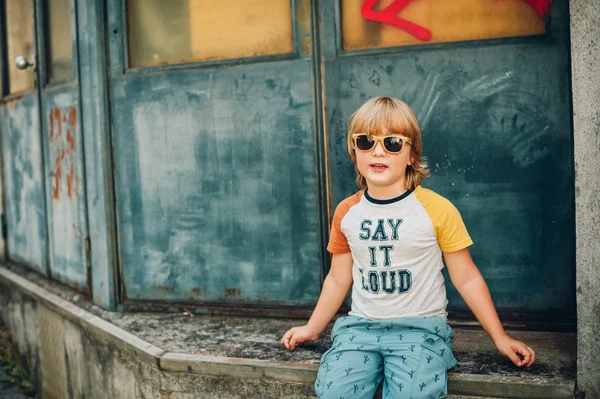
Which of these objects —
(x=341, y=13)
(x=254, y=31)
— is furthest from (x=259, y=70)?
(x=341, y=13)

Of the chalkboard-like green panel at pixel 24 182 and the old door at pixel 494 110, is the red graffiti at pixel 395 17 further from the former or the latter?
the chalkboard-like green panel at pixel 24 182

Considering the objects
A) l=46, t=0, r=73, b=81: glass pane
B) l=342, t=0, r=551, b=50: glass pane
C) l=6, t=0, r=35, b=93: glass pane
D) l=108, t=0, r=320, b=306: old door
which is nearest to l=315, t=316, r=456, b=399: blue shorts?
l=108, t=0, r=320, b=306: old door

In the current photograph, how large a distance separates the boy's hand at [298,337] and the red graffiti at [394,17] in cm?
163

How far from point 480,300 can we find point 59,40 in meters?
3.58

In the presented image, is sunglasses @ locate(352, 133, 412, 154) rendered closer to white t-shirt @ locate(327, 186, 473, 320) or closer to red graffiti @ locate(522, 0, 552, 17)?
white t-shirt @ locate(327, 186, 473, 320)

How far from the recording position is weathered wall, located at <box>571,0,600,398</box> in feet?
8.65

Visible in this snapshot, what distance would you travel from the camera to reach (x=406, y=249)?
9.11ft

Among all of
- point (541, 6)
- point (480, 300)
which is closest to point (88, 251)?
point (480, 300)

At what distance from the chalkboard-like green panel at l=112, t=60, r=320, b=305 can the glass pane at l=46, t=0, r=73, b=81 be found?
0.80m

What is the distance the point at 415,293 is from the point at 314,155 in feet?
4.07

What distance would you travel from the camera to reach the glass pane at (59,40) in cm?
474

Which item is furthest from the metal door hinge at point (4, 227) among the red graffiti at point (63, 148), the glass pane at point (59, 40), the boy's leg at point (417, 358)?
the boy's leg at point (417, 358)

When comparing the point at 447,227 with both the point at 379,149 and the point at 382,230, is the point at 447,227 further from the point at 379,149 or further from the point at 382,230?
the point at 379,149

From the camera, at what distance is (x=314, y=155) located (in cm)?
379
